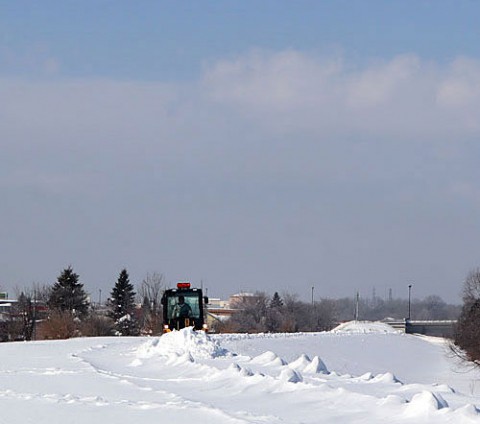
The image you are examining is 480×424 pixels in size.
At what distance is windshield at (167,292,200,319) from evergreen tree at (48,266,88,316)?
3871 centimetres

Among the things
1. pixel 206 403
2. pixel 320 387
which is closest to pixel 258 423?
pixel 206 403

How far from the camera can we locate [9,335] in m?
77.1

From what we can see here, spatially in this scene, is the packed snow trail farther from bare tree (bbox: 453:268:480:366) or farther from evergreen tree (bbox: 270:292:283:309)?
evergreen tree (bbox: 270:292:283:309)

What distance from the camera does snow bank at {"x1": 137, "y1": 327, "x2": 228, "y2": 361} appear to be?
84.4ft

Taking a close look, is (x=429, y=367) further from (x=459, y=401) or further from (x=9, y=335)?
(x=459, y=401)

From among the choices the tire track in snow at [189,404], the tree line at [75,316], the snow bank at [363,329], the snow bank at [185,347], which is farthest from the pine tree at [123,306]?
the tire track in snow at [189,404]

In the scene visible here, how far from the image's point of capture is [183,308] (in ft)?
133

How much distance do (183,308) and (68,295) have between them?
43.5m

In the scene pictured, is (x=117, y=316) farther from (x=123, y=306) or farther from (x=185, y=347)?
(x=185, y=347)

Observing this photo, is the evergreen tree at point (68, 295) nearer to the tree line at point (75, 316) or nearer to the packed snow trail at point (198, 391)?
the tree line at point (75, 316)

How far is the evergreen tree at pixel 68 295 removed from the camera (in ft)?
266

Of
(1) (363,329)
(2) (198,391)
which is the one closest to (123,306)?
(1) (363,329)

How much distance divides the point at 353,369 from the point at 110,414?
29.8 m

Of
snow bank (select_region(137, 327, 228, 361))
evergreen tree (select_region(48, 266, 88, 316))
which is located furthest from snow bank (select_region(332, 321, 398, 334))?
snow bank (select_region(137, 327, 228, 361))
